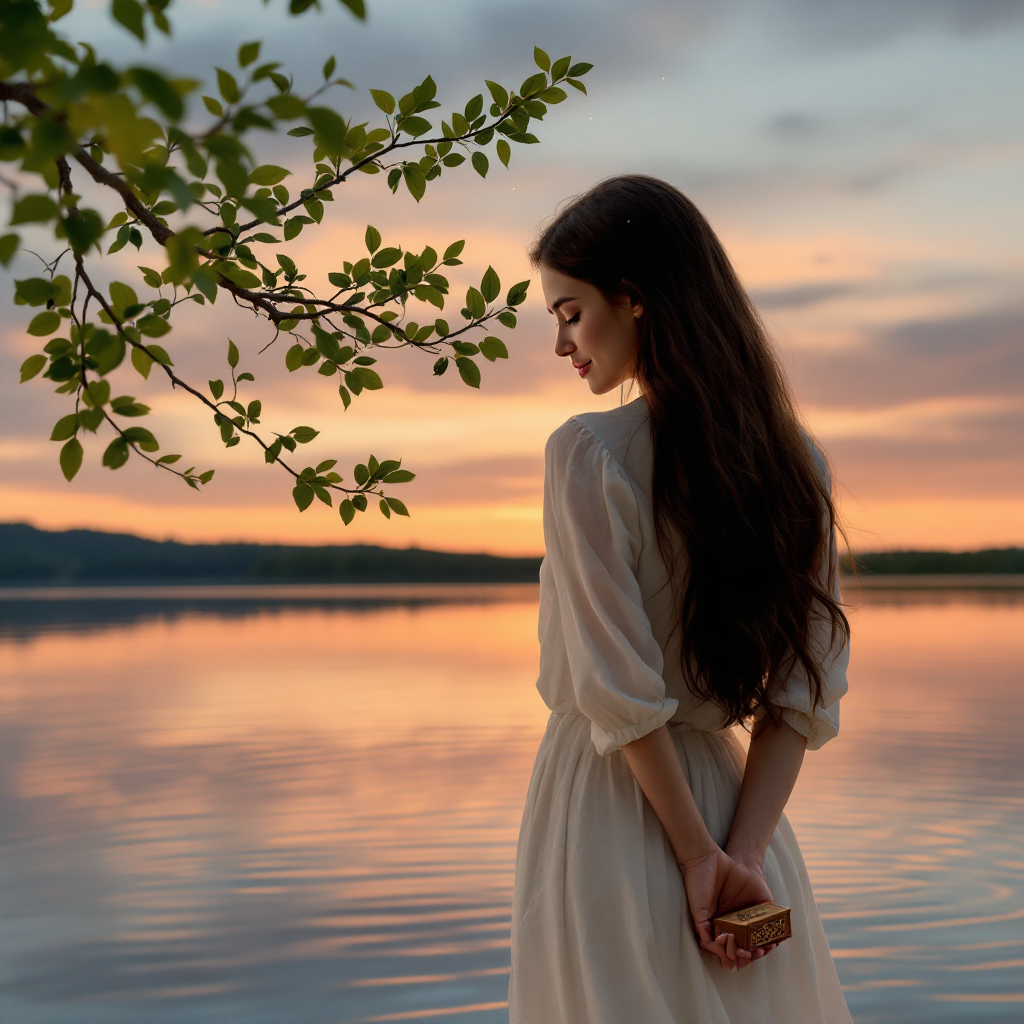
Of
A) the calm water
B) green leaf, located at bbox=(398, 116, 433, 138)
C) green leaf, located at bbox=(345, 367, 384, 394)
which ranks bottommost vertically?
the calm water

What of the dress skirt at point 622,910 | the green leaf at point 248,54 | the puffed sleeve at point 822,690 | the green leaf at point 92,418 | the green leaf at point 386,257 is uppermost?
the green leaf at point 386,257

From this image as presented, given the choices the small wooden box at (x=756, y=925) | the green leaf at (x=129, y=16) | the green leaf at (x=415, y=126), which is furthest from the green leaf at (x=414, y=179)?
the small wooden box at (x=756, y=925)

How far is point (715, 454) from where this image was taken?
158 centimetres

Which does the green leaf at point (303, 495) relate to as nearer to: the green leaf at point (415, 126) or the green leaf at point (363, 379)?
the green leaf at point (363, 379)

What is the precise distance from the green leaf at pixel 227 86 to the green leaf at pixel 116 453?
1.48 feet

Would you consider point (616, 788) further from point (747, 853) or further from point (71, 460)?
point (71, 460)

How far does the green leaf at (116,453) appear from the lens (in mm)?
A: 1089

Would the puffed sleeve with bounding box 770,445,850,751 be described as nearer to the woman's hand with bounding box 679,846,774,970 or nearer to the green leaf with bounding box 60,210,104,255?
the woman's hand with bounding box 679,846,774,970

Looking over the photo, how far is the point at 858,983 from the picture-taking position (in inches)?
174

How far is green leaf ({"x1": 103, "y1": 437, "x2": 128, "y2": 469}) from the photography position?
1.09m

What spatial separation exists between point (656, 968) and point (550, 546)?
23.9 inches

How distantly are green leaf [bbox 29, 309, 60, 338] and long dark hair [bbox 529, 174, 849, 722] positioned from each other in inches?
30.3

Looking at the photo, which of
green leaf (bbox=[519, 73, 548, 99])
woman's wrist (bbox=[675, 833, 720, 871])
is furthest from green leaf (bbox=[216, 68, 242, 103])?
woman's wrist (bbox=[675, 833, 720, 871])

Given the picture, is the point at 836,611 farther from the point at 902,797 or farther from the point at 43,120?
the point at 902,797
